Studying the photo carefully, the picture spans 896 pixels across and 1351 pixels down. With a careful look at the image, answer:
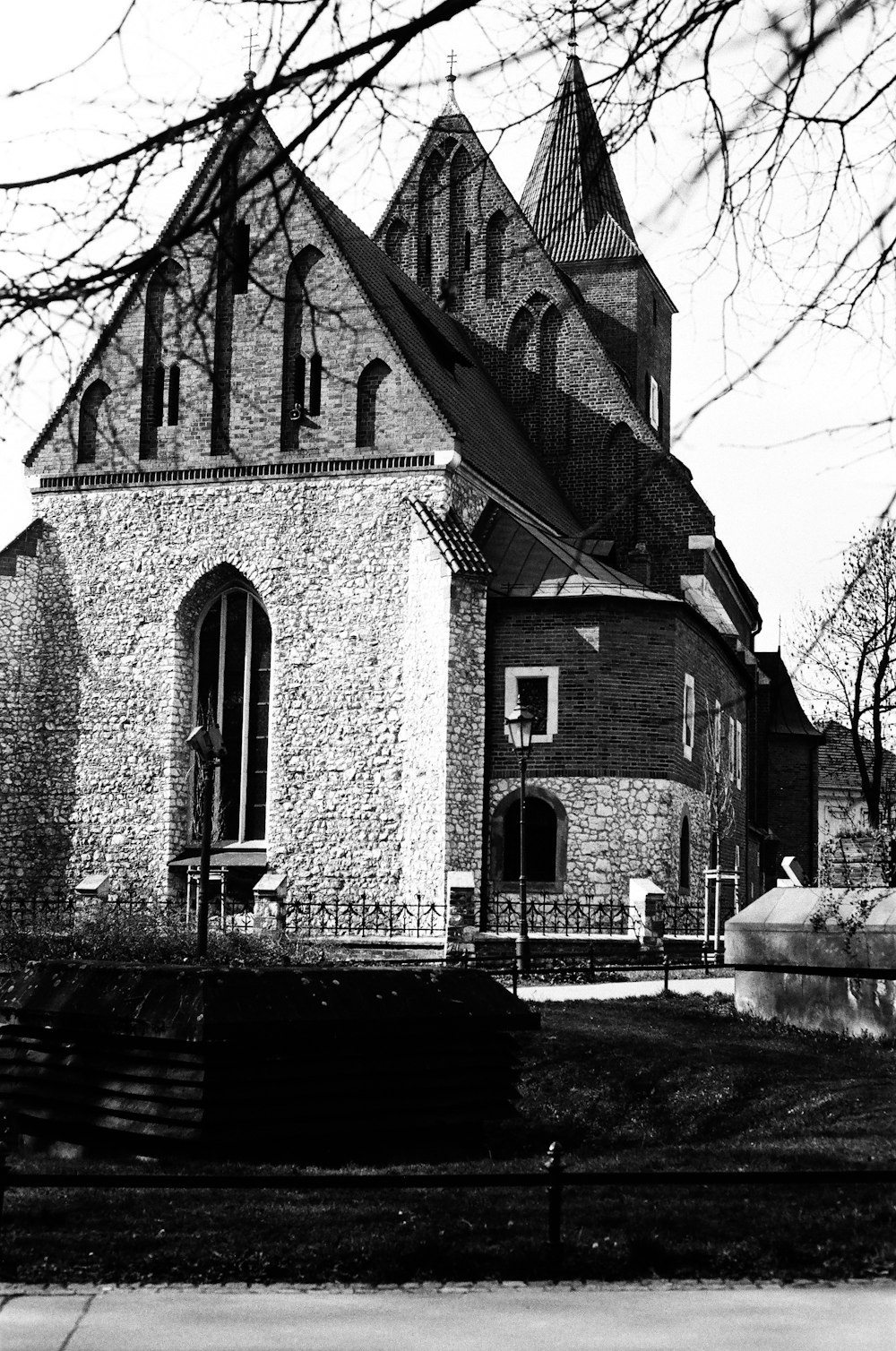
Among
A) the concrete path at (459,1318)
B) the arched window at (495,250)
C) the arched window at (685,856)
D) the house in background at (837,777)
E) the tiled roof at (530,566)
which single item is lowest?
the concrete path at (459,1318)

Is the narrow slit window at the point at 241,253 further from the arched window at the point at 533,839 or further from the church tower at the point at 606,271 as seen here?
the church tower at the point at 606,271

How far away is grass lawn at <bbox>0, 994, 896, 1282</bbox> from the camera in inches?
270

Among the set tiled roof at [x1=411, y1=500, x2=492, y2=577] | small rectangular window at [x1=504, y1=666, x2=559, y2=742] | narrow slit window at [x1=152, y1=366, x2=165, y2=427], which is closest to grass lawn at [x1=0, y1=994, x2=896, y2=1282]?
tiled roof at [x1=411, y1=500, x2=492, y2=577]

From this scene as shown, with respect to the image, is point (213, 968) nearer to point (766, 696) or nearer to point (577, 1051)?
point (577, 1051)

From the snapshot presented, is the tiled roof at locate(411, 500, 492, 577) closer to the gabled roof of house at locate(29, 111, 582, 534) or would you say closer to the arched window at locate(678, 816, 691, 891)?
the gabled roof of house at locate(29, 111, 582, 534)

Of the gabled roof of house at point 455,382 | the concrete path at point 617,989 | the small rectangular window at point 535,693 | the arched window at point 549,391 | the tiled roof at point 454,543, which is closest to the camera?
the concrete path at point 617,989

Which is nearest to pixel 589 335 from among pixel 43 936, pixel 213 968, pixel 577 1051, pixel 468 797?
pixel 468 797

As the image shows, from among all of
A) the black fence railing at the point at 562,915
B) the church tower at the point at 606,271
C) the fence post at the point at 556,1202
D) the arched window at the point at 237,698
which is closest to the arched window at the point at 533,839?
the black fence railing at the point at 562,915

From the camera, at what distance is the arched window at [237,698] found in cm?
2961

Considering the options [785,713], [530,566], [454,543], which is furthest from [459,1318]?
[785,713]

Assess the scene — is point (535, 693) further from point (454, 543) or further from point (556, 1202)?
point (556, 1202)

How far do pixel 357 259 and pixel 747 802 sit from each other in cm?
1764

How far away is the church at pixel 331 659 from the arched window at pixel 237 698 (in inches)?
2.0

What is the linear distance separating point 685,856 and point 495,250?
1417 cm
